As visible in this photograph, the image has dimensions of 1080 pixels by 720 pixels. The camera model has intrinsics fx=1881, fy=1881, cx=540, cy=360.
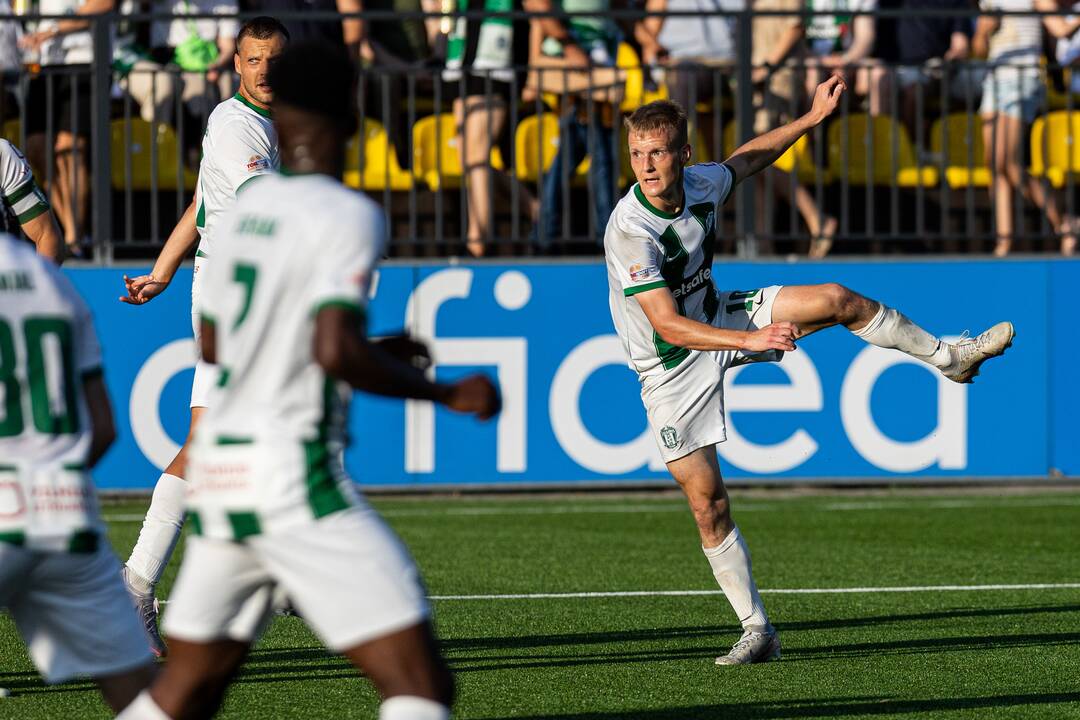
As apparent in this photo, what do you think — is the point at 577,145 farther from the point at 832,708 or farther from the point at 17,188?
the point at 832,708

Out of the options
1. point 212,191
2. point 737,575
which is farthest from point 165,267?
point 737,575

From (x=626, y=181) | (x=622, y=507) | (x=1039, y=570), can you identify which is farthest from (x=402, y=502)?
(x=1039, y=570)

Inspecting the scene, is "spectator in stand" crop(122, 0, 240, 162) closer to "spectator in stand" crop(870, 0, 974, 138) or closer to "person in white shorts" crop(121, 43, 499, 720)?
"spectator in stand" crop(870, 0, 974, 138)

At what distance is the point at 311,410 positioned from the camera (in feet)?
12.9

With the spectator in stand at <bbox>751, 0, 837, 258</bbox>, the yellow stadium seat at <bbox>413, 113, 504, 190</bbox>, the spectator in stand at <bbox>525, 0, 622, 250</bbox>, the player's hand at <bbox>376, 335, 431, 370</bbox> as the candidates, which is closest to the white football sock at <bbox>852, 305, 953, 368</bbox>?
the player's hand at <bbox>376, 335, 431, 370</bbox>

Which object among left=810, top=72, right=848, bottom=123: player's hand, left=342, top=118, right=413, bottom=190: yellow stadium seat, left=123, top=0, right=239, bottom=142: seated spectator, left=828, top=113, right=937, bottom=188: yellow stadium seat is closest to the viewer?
left=810, top=72, right=848, bottom=123: player's hand

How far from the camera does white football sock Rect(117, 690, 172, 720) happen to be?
4066mm

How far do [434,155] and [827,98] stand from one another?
6550 mm

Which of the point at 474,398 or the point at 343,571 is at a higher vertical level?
the point at 474,398

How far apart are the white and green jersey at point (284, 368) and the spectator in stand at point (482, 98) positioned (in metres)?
9.35

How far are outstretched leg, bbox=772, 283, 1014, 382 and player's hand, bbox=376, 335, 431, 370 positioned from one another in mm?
3350

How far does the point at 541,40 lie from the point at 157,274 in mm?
7204

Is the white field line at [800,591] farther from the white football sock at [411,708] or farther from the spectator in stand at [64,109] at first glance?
the spectator in stand at [64,109]

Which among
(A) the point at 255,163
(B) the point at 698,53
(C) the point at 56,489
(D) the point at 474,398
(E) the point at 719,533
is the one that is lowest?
(E) the point at 719,533
